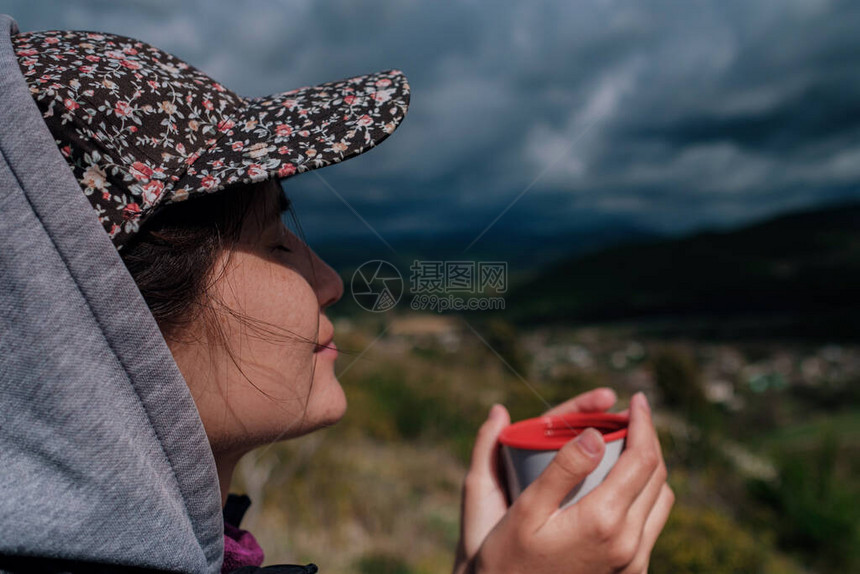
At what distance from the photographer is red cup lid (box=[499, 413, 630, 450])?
3.57 ft

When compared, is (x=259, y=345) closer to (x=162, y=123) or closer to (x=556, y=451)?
(x=162, y=123)

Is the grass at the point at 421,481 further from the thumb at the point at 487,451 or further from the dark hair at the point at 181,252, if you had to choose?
the dark hair at the point at 181,252

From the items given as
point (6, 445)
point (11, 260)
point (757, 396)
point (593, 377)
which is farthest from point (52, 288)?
point (757, 396)

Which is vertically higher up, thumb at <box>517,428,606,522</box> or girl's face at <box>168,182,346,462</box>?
girl's face at <box>168,182,346,462</box>

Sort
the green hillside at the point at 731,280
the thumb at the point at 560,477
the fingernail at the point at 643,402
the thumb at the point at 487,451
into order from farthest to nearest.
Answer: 1. the green hillside at the point at 731,280
2. the thumb at the point at 487,451
3. the fingernail at the point at 643,402
4. the thumb at the point at 560,477

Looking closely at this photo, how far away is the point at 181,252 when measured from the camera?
0.75m

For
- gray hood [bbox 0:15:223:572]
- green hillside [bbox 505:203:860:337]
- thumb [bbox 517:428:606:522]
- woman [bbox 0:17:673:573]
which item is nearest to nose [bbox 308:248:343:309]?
woman [bbox 0:17:673:573]

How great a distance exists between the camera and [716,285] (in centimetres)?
2169

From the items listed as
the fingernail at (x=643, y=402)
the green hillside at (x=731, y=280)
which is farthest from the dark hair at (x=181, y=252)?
the green hillside at (x=731, y=280)

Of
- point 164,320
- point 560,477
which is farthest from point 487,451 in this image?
point 164,320

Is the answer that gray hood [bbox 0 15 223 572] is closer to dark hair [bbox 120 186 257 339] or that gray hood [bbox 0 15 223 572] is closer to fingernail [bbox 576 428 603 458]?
dark hair [bbox 120 186 257 339]

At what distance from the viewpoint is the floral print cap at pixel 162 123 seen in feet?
2.18

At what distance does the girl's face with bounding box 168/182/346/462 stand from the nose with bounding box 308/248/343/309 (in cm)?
2

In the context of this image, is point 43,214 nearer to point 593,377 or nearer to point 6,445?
point 6,445
